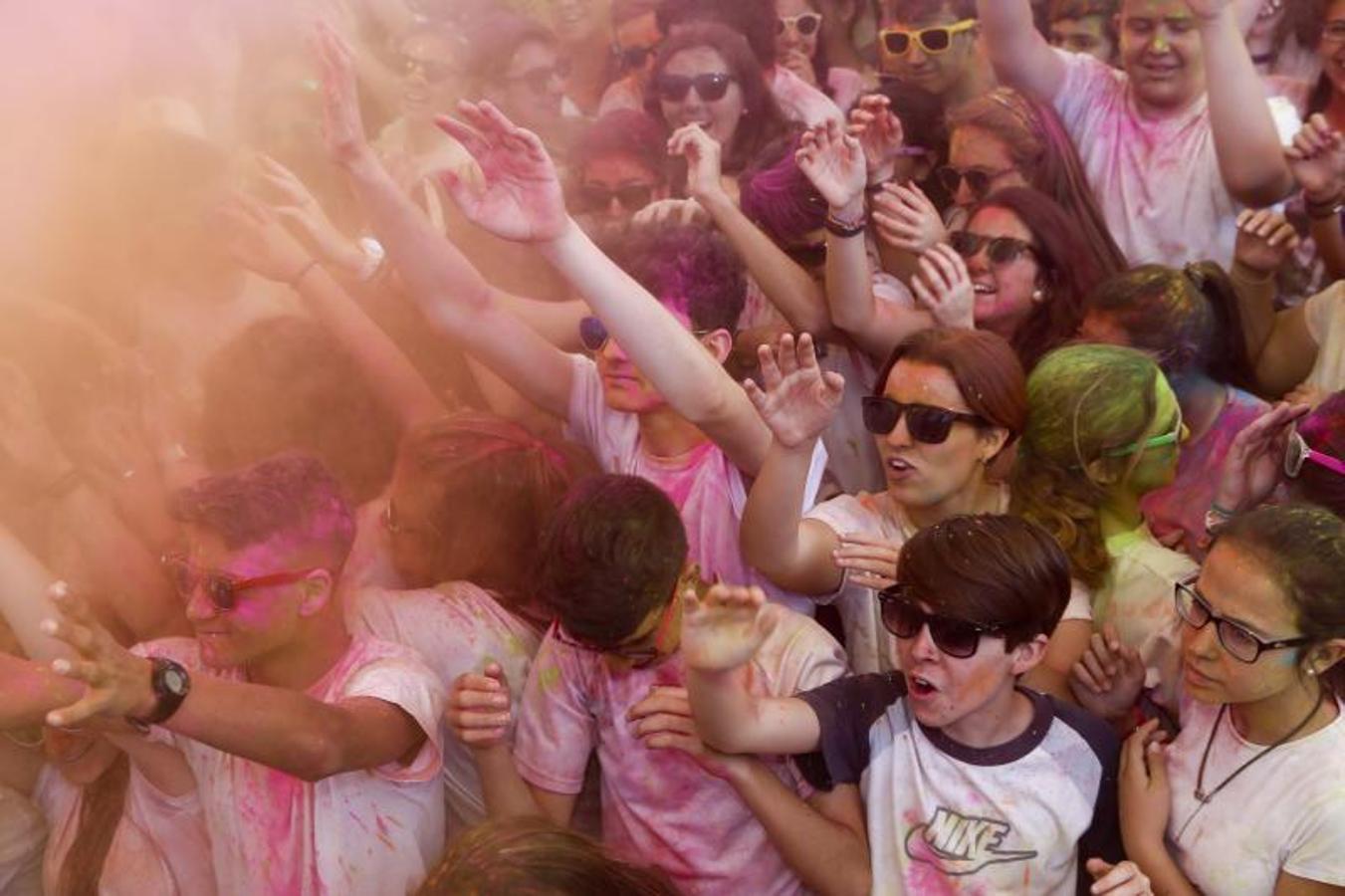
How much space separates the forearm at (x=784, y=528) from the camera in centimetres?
199

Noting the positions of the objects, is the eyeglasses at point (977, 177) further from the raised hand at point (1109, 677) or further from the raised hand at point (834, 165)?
the raised hand at point (1109, 677)

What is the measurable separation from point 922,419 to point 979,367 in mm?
129

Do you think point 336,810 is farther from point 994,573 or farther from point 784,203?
point 784,203

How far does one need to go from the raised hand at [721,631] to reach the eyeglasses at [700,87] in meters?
2.14

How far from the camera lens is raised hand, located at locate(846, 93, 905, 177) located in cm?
276

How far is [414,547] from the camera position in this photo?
223 centimetres

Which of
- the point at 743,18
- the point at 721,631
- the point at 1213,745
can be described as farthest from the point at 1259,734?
the point at 743,18

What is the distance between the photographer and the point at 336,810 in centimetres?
191

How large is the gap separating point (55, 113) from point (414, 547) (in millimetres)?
881

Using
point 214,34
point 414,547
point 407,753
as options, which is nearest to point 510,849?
point 407,753

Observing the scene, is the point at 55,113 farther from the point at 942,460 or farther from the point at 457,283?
the point at 942,460

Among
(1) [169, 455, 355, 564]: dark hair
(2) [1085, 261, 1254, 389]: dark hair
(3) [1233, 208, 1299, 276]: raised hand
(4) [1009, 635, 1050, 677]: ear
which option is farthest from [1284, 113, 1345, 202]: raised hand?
(1) [169, 455, 355, 564]: dark hair

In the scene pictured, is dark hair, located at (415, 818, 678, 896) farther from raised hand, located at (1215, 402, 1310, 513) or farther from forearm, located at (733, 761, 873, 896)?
raised hand, located at (1215, 402, 1310, 513)

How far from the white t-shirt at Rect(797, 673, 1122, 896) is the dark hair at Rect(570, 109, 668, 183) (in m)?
1.72
